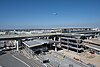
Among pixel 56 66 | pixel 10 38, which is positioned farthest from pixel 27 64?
pixel 10 38

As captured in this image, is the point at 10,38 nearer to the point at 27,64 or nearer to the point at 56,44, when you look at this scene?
the point at 56,44

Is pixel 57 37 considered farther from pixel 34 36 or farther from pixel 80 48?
pixel 80 48

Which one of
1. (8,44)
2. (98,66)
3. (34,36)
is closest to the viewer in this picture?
(98,66)

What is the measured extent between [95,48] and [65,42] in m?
20.8

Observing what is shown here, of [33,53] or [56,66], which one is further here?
[33,53]

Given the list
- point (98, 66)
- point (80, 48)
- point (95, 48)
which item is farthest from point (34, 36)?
point (98, 66)

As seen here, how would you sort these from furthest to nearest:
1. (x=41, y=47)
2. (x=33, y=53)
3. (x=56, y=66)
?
(x=41, y=47) < (x=33, y=53) < (x=56, y=66)

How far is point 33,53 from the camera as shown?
6638 cm

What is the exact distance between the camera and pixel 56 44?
81.9 meters

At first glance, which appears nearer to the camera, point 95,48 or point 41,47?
point 95,48

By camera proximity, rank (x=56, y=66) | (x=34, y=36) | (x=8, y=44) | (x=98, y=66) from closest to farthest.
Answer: (x=56, y=66) → (x=98, y=66) → (x=34, y=36) → (x=8, y=44)

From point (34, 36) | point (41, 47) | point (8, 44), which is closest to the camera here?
point (41, 47)

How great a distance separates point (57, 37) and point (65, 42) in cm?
1366

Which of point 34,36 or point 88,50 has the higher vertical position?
point 34,36
